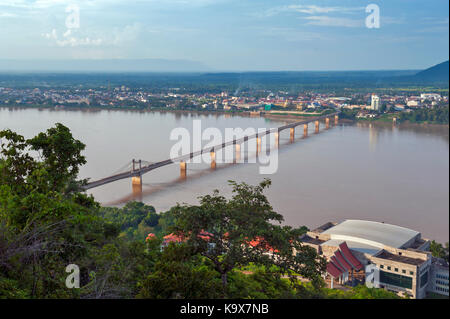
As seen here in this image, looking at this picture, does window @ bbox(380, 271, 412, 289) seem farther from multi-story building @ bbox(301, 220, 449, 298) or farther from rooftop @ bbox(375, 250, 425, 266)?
rooftop @ bbox(375, 250, 425, 266)

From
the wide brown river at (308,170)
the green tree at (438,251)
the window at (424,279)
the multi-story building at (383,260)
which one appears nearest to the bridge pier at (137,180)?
the wide brown river at (308,170)

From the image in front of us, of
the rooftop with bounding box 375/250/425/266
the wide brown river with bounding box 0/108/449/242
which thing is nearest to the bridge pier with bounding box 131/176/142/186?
the wide brown river with bounding box 0/108/449/242

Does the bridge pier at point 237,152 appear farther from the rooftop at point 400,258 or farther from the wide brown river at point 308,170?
the rooftop at point 400,258

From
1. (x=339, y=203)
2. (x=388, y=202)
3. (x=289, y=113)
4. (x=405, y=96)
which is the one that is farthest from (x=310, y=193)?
(x=289, y=113)

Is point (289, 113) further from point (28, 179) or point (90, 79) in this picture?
point (28, 179)

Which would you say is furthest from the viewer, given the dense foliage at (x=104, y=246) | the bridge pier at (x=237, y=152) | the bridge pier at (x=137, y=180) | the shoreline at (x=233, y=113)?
the bridge pier at (x=237, y=152)

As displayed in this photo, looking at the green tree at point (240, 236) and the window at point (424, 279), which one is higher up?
Result: the green tree at point (240, 236)
